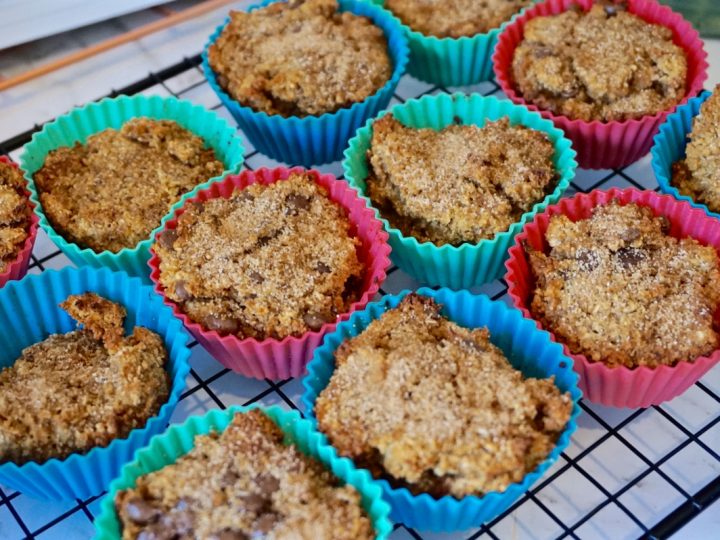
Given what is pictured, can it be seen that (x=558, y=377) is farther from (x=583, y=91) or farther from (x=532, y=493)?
(x=583, y=91)

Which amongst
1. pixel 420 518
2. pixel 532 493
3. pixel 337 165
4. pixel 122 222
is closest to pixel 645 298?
pixel 532 493

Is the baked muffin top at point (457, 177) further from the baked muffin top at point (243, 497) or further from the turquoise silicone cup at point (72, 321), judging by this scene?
the baked muffin top at point (243, 497)

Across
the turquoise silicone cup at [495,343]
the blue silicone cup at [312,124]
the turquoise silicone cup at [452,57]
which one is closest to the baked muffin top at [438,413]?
the turquoise silicone cup at [495,343]

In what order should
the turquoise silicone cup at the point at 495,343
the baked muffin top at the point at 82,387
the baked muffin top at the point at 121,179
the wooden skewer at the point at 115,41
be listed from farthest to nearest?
the wooden skewer at the point at 115,41, the baked muffin top at the point at 121,179, the baked muffin top at the point at 82,387, the turquoise silicone cup at the point at 495,343

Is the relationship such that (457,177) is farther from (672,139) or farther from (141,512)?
(141,512)

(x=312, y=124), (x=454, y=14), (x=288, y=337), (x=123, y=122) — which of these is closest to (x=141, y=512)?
(x=288, y=337)

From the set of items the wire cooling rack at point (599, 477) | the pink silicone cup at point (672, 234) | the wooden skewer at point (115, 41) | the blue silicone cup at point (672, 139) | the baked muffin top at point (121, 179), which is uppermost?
the wooden skewer at point (115, 41)
